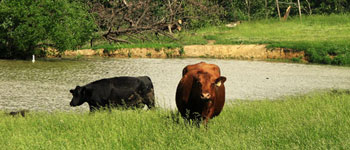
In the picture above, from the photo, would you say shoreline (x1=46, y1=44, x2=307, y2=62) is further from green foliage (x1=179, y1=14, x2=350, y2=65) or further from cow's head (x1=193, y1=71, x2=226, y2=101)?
cow's head (x1=193, y1=71, x2=226, y2=101)

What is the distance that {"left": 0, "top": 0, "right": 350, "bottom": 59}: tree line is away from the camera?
27312 mm

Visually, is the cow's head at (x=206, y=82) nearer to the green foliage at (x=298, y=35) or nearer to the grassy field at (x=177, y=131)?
the grassy field at (x=177, y=131)

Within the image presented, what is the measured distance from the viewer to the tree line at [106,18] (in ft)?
89.6

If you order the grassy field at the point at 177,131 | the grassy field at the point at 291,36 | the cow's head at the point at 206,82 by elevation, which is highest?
the grassy field at the point at 291,36

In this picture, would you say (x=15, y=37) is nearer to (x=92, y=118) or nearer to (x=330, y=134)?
(x=92, y=118)

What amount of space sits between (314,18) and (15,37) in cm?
2529

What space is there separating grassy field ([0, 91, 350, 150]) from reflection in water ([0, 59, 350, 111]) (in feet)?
10.3

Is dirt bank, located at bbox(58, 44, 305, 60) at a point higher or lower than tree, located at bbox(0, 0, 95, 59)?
lower

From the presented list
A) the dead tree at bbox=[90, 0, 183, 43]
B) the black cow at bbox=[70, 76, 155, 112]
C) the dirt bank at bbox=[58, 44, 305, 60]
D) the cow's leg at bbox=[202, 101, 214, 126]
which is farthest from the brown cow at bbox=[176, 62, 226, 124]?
the dead tree at bbox=[90, 0, 183, 43]

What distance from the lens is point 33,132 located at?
371 inches

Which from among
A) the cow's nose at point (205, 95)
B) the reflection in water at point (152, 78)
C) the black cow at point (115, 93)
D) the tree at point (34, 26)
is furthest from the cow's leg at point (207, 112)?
the tree at point (34, 26)

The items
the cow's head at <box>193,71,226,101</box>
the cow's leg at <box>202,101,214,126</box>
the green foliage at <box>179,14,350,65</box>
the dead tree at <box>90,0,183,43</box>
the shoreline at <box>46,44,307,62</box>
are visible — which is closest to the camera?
the cow's head at <box>193,71,226,101</box>

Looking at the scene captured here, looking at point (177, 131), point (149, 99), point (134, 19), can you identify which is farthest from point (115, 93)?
point (134, 19)

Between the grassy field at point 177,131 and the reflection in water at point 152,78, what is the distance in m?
3.13
